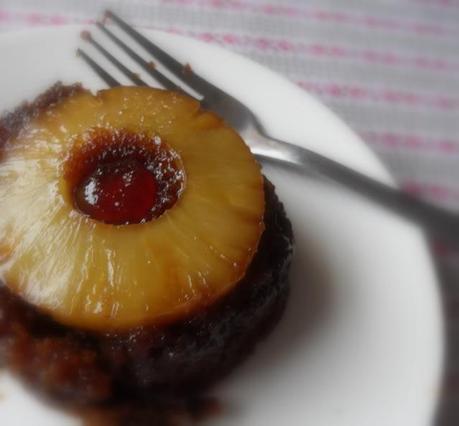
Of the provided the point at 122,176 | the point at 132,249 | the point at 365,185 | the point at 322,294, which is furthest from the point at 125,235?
the point at 365,185

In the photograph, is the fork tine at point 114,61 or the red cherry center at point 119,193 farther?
the fork tine at point 114,61

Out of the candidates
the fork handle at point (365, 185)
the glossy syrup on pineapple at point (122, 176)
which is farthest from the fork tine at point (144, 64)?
the glossy syrup on pineapple at point (122, 176)

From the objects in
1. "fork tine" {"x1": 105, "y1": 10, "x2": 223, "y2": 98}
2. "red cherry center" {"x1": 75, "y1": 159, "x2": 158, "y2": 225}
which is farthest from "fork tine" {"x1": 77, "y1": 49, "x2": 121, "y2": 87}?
"red cherry center" {"x1": 75, "y1": 159, "x2": 158, "y2": 225}

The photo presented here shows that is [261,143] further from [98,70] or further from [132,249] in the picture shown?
[132,249]

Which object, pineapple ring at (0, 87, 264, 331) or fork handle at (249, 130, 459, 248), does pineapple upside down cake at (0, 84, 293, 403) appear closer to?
pineapple ring at (0, 87, 264, 331)

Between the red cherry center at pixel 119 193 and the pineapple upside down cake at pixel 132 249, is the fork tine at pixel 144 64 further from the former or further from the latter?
the red cherry center at pixel 119 193

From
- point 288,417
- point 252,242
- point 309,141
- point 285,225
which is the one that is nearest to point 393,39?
point 309,141
